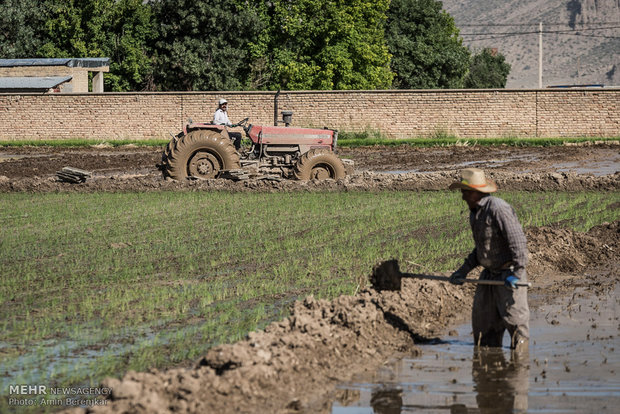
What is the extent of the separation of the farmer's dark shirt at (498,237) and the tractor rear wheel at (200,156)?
13.3m

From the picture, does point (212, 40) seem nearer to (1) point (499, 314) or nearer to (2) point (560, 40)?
(1) point (499, 314)

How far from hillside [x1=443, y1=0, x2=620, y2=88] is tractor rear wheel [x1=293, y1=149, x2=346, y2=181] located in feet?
419

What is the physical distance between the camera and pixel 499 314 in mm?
7887

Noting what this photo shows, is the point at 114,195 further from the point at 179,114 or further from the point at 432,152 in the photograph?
the point at 179,114

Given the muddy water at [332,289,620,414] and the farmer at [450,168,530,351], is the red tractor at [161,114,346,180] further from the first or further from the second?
A: the farmer at [450,168,530,351]

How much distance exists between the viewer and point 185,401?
5.78 m

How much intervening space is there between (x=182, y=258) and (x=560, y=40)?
167 m

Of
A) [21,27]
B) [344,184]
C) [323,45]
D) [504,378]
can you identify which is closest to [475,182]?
[504,378]

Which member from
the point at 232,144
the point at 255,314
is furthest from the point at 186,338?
the point at 232,144

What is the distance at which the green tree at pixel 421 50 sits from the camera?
207 feet

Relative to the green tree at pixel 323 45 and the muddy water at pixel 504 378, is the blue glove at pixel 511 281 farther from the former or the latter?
the green tree at pixel 323 45

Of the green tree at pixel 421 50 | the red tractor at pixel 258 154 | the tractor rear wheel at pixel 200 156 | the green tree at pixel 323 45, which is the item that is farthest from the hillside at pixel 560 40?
the tractor rear wheel at pixel 200 156

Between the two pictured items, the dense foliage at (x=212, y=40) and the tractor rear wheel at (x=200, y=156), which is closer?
the tractor rear wheel at (x=200, y=156)

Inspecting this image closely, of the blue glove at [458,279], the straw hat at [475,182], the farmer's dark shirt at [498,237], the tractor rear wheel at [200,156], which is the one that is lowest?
the blue glove at [458,279]
